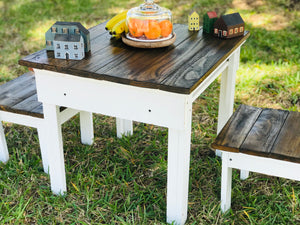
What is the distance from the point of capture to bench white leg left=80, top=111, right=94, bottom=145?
2.77 m

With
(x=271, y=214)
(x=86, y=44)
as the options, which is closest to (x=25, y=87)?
(x=86, y=44)

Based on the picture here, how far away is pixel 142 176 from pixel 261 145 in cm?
85

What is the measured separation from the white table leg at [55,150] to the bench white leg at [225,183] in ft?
2.73

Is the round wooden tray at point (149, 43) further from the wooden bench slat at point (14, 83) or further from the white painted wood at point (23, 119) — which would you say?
the wooden bench slat at point (14, 83)

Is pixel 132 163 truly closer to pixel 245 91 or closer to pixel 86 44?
pixel 86 44

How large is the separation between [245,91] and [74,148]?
154 centimetres

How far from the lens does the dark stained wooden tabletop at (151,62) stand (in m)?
1.78

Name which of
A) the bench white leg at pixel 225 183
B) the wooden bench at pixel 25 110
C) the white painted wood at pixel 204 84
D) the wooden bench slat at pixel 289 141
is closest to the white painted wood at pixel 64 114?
the wooden bench at pixel 25 110

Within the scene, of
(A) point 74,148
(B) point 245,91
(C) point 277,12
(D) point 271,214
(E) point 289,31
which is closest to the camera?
(D) point 271,214

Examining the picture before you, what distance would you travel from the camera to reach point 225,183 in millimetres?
2092

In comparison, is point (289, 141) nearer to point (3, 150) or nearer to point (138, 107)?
point (138, 107)

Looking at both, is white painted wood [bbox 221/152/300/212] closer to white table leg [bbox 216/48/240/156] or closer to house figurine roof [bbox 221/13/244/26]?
white table leg [bbox 216/48/240/156]

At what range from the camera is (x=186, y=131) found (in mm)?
1852

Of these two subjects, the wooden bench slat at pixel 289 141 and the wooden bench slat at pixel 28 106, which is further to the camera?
the wooden bench slat at pixel 28 106
